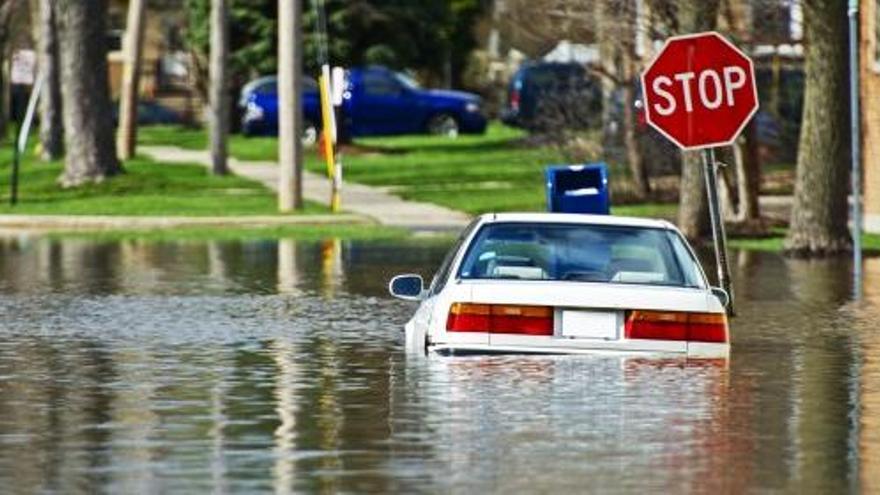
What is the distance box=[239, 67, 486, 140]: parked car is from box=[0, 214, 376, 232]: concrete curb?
86.5 ft

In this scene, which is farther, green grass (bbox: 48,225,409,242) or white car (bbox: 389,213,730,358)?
green grass (bbox: 48,225,409,242)

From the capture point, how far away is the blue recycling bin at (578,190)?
96.5ft

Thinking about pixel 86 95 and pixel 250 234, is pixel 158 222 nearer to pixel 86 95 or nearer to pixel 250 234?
pixel 250 234

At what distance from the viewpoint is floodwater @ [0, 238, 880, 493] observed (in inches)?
504

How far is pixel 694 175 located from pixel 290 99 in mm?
7646

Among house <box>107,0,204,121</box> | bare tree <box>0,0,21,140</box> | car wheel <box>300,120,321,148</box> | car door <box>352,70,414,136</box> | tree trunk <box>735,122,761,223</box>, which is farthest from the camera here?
house <box>107,0,204,121</box>

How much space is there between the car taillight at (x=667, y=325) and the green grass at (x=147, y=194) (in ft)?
80.4

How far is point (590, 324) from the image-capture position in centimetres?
1686

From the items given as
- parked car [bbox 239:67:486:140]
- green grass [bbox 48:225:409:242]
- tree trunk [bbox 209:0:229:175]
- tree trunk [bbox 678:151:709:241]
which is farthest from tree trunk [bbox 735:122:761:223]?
parked car [bbox 239:67:486:140]

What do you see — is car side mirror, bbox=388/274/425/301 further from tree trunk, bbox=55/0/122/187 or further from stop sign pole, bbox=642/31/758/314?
tree trunk, bbox=55/0/122/187

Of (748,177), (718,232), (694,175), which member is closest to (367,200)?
(748,177)

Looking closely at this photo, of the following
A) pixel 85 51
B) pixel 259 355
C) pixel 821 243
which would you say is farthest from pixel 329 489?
pixel 85 51

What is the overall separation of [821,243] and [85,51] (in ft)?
60.0

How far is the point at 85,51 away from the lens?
47.8m
